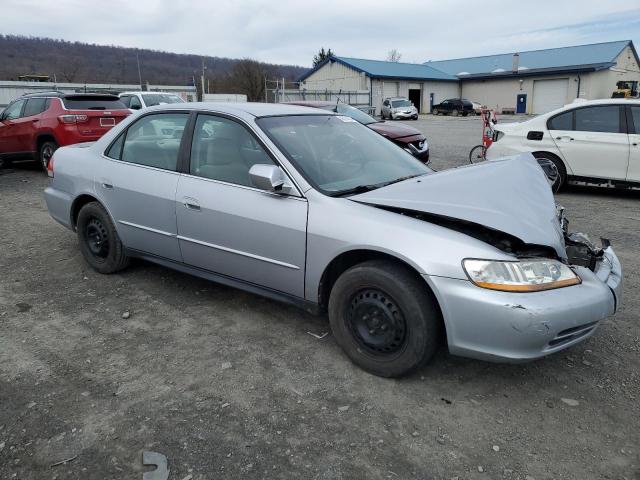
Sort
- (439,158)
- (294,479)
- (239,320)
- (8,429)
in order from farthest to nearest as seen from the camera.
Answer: (439,158) → (239,320) → (8,429) → (294,479)

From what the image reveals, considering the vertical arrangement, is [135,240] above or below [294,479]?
above

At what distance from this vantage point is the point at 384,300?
9.74 feet

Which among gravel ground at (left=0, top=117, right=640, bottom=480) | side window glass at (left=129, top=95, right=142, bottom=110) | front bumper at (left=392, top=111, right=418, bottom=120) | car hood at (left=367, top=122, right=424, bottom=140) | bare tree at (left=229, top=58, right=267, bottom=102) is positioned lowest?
gravel ground at (left=0, top=117, right=640, bottom=480)

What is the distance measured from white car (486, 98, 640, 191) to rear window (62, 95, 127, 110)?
7627 millimetres

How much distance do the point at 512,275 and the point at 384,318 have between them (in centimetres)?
76

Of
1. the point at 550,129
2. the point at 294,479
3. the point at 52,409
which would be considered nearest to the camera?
the point at 294,479

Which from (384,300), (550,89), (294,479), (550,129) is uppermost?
(550,89)

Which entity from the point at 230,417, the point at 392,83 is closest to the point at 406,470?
the point at 230,417

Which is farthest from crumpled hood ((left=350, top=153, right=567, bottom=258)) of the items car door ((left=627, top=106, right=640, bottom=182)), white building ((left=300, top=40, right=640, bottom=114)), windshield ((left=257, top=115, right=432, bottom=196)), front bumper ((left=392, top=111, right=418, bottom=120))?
white building ((left=300, top=40, right=640, bottom=114))

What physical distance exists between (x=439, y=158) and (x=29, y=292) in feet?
34.9

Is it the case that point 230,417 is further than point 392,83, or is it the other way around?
point 392,83

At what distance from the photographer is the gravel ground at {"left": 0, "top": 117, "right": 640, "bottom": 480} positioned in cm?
240

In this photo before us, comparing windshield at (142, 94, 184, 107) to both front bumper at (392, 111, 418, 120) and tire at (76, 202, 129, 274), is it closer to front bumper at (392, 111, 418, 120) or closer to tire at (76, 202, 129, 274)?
tire at (76, 202, 129, 274)

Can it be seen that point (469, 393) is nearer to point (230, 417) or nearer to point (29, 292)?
point (230, 417)
